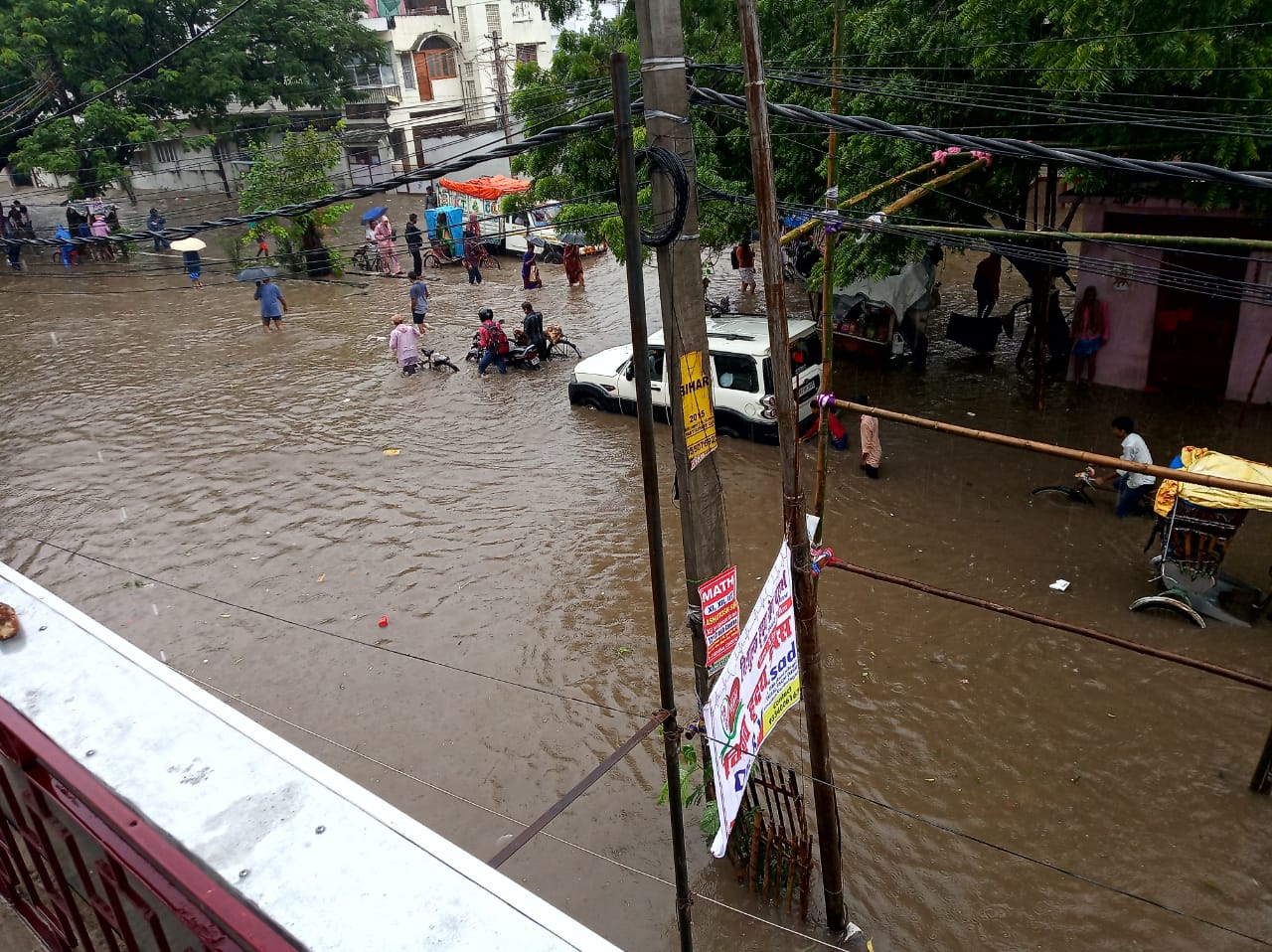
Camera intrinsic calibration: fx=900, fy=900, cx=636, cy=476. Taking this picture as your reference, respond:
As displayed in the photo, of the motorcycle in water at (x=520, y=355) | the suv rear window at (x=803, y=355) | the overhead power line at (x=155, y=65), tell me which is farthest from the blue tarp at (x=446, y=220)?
the suv rear window at (x=803, y=355)

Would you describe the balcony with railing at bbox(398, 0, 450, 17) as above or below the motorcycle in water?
above

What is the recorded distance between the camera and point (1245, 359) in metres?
11.7

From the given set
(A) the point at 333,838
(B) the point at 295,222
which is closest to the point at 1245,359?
(A) the point at 333,838

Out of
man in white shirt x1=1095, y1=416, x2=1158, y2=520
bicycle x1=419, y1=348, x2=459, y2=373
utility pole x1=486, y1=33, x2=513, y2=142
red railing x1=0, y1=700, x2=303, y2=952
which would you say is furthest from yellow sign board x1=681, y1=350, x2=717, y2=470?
utility pole x1=486, y1=33, x2=513, y2=142

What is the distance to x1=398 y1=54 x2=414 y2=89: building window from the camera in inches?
1551

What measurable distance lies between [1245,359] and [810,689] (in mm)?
10141

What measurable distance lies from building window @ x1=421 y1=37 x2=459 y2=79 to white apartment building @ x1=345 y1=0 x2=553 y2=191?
0.14ft

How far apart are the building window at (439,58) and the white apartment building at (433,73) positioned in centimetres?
4

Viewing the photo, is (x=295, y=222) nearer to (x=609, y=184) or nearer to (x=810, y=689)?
(x=609, y=184)

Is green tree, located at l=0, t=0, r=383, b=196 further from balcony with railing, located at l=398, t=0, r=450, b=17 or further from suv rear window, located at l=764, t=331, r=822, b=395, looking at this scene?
suv rear window, located at l=764, t=331, r=822, b=395

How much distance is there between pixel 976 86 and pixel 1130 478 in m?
4.33

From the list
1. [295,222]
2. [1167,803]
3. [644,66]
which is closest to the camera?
[644,66]

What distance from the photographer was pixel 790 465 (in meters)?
4.34

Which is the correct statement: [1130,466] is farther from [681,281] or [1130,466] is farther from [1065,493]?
[1065,493]
